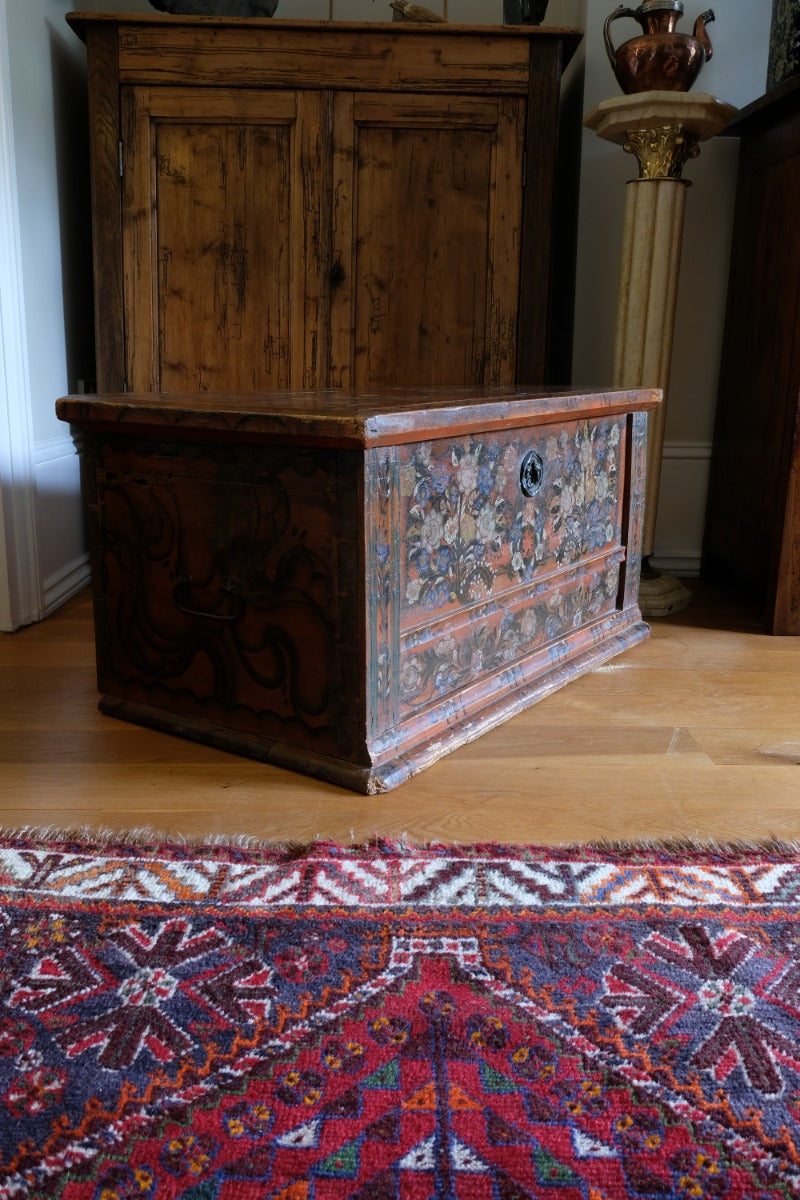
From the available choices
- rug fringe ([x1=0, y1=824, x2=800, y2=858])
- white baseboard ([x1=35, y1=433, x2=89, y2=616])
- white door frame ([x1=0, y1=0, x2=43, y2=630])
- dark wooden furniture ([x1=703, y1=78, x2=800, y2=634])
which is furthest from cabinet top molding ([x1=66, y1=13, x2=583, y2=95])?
rug fringe ([x1=0, y1=824, x2=800, y2=858])

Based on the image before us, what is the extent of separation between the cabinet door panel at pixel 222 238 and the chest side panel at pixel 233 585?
3.72 ft

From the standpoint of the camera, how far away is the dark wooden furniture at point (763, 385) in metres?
2.39

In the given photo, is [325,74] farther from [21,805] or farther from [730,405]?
[21,805]

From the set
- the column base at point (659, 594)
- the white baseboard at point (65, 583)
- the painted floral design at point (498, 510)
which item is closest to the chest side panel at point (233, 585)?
the painted floral design at point (498, 510)

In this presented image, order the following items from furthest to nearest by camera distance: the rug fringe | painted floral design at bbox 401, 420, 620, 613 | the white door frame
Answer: the white door frame
painted floral design at bbox 401, 420, 620, 613
the rug fringe

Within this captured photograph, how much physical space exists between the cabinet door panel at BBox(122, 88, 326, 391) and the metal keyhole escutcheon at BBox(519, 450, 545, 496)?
108cm

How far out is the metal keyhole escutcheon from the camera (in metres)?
1.83

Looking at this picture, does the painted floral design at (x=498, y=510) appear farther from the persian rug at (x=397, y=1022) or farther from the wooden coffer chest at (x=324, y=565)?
the persian rug at (x=397, y=1022)

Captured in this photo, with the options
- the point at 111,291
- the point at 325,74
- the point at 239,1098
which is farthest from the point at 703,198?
the point at 239,1098

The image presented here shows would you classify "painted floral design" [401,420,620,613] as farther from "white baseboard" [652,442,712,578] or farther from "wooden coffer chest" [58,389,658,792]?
"white baseboard" [652,442,712,578]

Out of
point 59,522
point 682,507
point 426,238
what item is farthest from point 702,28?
point 59,522

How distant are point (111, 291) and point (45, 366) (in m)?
0.27

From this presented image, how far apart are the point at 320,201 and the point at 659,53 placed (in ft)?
2.94

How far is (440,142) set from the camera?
266 cm
